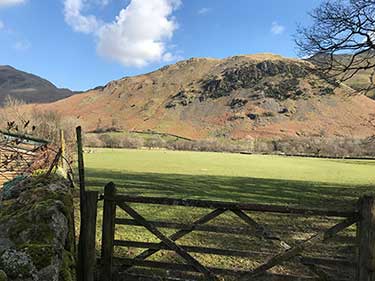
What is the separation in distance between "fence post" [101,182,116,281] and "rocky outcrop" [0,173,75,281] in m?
0.48

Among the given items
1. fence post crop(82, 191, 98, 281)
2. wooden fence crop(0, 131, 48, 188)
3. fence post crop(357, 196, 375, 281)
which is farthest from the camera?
wooden fence crop(0, 131, 48, 188)

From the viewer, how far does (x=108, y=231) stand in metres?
5.14

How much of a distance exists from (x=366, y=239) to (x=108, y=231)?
11.7 ft

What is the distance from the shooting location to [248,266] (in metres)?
6.79

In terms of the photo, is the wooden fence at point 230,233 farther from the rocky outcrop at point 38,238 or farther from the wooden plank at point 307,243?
the rocky outcrop at point 38,238

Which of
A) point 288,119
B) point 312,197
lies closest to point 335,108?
point 288,119

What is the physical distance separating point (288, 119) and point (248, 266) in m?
197

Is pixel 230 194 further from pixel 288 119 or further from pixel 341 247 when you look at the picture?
pixel 288 119

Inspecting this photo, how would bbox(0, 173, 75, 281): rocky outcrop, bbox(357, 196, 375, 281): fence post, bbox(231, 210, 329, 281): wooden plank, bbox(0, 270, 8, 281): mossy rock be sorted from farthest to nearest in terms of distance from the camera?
bbox(231, 210, 329, 281): wooden plank
bbox(357, 196, 375, 281): fence post
bbox(0, 173, 75, 281): rocky outcrop
bbox(0, 270, 8, 281): mossy rock

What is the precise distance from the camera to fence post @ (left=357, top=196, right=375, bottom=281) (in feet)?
15.1

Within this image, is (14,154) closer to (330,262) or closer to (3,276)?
(3,276)

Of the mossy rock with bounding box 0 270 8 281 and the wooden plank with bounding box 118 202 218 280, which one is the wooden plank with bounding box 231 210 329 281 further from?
the mossy rock with bounding box 0 270 8 281

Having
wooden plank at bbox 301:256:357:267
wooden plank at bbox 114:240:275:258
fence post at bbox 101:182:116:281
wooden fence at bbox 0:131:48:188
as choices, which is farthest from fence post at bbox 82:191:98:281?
wooden plank at bbox 301:256:357:267

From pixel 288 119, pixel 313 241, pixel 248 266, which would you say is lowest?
pixel 248 266
